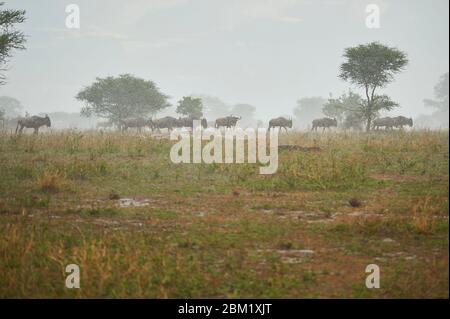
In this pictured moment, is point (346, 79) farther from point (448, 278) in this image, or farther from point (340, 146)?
point (448, 278)

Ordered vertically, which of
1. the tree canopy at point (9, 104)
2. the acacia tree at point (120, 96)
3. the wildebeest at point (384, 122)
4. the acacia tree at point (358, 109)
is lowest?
the wildebeest at point (384, 122)

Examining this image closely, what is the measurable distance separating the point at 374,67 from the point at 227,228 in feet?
87.7

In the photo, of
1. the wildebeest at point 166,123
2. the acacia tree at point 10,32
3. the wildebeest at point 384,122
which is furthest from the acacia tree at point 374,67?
the acacia tree at point 10,32

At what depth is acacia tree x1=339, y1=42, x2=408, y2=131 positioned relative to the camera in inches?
1214

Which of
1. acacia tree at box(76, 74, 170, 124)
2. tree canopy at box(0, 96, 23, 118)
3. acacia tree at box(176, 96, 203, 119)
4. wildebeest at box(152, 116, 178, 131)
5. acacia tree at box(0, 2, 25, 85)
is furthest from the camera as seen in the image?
tree canopy at box(0, 96, 23, 118)

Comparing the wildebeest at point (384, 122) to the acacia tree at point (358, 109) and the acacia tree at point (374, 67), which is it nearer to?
the acacia tree at point (358, 109)

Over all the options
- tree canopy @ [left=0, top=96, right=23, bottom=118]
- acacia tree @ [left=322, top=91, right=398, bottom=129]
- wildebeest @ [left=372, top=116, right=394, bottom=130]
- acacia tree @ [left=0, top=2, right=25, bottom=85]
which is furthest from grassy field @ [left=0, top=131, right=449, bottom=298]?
tree canopy @ [left=0, top=96, right=23, bottom=118]

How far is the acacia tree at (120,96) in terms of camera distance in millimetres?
47188

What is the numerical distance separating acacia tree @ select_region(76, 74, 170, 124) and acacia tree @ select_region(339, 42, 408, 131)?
79.3 feet

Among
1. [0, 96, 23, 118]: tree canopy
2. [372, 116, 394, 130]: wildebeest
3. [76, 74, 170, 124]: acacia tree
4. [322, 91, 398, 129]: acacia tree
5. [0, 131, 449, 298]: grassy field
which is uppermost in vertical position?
[0, 96, 23, 118]: tree canopy

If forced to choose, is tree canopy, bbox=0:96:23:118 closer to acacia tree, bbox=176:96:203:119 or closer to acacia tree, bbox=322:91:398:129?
acacia tree, bbox=176:96:203:119

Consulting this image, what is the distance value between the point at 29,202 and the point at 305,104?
121 metres

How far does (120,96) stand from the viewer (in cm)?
4750

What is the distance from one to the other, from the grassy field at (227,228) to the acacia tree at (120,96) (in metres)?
33.6
